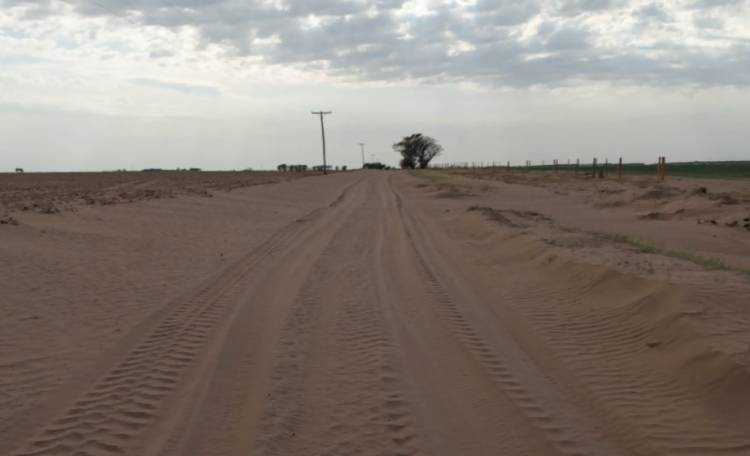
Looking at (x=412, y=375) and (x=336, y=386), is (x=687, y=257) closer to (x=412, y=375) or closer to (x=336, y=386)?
(x=412, y=375)

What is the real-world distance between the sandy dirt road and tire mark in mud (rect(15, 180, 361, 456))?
0.06ft

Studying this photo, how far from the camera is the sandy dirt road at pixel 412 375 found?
4.44 m

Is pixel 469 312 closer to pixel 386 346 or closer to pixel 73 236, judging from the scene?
pixel 386 346

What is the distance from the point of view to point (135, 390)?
5297 mm

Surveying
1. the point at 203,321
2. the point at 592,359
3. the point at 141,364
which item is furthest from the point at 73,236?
the point at 592,359

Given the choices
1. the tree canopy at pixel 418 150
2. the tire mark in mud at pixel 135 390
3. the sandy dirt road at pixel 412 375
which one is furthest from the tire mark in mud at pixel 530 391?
the tree canopy at pixel 418 150

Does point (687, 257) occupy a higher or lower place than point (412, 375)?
higher

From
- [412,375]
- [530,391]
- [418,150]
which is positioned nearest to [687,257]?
[530,391]

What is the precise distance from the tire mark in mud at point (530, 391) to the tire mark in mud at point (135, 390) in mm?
2688

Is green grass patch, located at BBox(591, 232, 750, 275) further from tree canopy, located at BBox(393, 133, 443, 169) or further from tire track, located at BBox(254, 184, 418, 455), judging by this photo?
tree canopy, located at BBox(393, 133, 443, 169)

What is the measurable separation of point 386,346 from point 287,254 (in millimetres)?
6601

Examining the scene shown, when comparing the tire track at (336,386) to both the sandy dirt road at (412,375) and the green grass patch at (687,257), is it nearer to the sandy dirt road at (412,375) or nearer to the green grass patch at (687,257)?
the sandy dirt road at (412,375)

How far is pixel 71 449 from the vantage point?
4.28 metres

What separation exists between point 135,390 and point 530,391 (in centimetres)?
319
